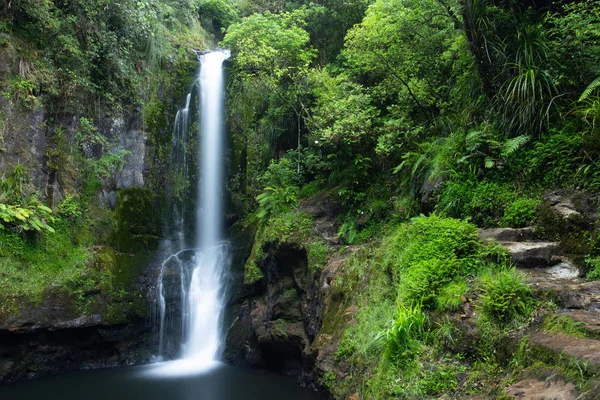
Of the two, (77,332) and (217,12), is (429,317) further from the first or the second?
(217,12)

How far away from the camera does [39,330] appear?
33.3ft

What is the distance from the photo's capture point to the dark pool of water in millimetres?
8555

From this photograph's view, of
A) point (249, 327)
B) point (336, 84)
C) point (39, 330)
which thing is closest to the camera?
point (39, 330)

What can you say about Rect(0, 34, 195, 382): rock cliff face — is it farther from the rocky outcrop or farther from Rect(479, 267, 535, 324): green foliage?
Rect(479, 267, 535, 324): green foliage

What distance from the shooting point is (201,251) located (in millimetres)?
13359

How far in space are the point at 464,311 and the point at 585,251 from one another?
1666 mm

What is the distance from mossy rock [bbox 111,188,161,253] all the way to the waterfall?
30.5 inches

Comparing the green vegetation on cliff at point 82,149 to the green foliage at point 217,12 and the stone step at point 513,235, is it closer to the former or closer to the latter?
the green foliage at point 217,12

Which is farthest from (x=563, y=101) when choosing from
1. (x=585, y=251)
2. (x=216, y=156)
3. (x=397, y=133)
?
(x=216, y=156)

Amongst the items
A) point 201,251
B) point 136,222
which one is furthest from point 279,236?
point 136,222

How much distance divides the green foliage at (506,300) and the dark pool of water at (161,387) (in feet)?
13.9

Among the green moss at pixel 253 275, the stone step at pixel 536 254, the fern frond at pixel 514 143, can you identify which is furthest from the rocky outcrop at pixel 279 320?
the fern frond at pixel 514 143

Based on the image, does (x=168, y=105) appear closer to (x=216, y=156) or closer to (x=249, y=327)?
(x=216, y=156)

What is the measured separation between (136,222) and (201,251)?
2.33m
